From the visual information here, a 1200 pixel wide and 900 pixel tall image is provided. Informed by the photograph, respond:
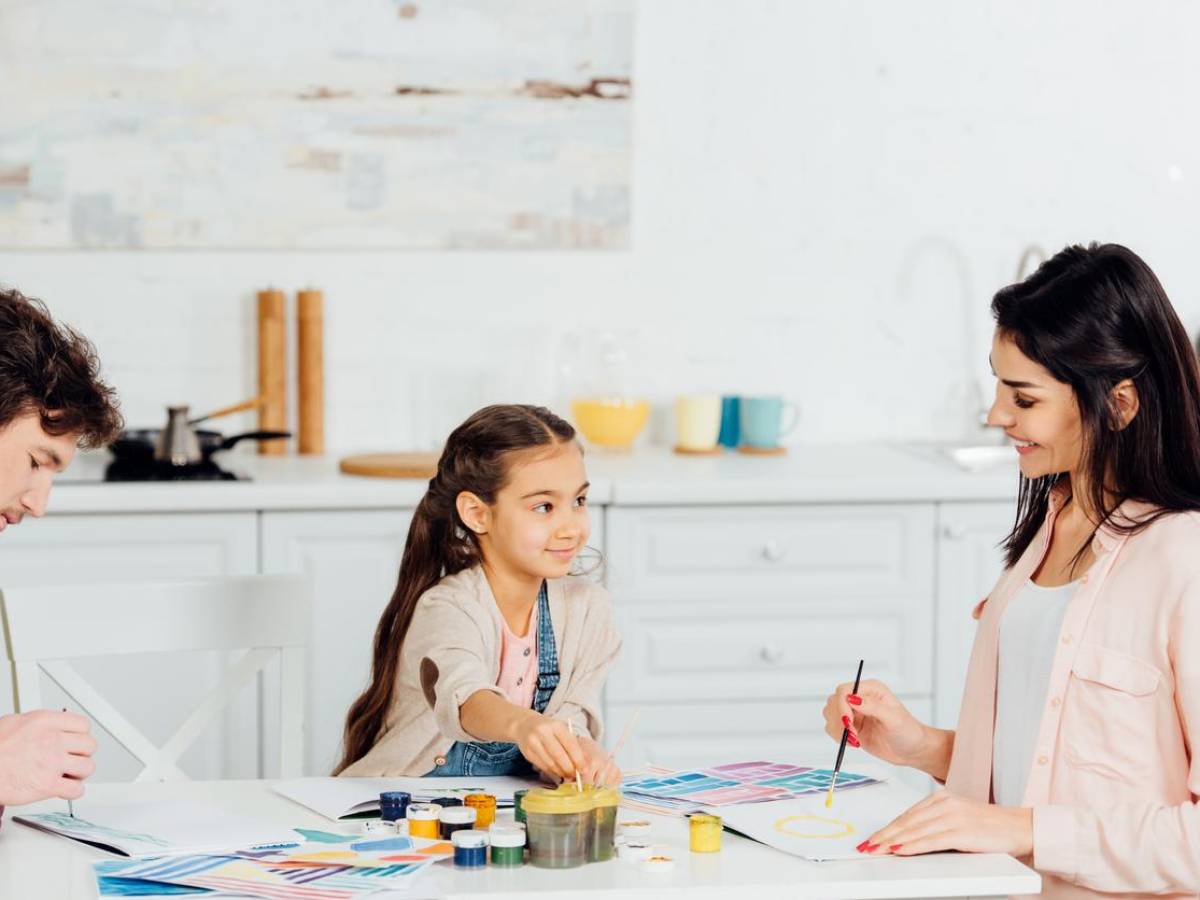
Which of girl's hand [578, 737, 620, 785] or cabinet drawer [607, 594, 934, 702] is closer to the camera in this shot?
girl's hand [578, 737, 620, 785]

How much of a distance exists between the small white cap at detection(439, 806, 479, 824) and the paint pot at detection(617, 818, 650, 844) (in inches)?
5.6

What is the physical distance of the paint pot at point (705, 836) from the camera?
1.52m

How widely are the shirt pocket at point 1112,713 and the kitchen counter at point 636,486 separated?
4.83 ft

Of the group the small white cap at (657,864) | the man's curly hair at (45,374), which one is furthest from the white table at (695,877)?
the man's curly hair at (45,374)

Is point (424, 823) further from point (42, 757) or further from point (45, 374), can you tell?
point (45, 374)

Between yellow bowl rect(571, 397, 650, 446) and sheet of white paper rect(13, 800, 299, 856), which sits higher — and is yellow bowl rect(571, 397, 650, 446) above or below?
above

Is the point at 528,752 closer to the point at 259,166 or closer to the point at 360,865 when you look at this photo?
the point at 360,865

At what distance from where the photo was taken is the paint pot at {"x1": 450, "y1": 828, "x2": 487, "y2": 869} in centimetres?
148

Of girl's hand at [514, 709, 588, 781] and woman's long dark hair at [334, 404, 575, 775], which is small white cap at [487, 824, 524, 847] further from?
woman's long dark hair at [334, 404, 575, 775]

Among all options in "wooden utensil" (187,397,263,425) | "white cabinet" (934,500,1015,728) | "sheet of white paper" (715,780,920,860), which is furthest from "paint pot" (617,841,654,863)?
"wooden utensil" (187,397,263,425)

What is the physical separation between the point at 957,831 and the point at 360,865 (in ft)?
1.83

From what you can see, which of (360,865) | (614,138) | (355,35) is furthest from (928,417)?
(360,865)

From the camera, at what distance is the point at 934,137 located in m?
3.80

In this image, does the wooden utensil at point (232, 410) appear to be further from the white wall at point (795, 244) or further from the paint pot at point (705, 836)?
the paint pot at point (705, 836)
